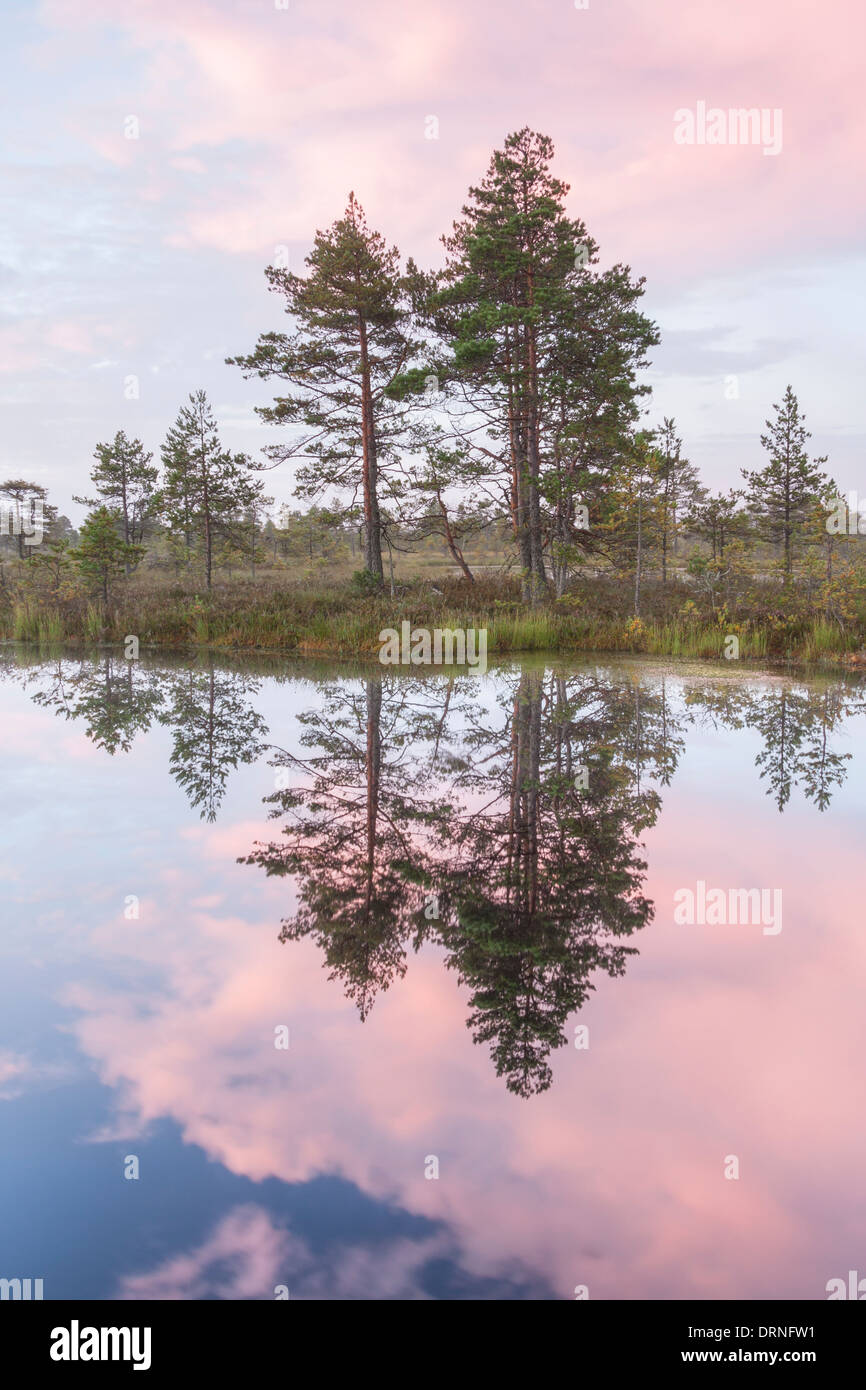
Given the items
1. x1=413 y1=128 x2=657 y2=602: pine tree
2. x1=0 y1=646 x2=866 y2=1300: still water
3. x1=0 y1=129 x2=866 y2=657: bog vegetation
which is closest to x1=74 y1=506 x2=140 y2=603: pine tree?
x1=0 y1=129 x2=866 y2=657: bog vegetation

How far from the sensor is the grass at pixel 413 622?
20875 millimetres

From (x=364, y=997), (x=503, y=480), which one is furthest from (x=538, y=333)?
(x=364, y=997)

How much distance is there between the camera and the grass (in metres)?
20.9

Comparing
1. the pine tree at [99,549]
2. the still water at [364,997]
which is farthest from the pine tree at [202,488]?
the still water at [364,997]

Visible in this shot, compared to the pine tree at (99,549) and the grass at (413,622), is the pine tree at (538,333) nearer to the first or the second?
the grass at (413,622)

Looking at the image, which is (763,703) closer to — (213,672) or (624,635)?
(624,635)

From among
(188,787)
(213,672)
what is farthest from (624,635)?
(188,787)

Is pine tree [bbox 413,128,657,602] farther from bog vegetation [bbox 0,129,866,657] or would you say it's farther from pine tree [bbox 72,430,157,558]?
pine tree [bbox 72,430,157,558]

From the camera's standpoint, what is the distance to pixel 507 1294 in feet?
7.23

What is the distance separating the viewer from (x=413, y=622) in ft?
74.2

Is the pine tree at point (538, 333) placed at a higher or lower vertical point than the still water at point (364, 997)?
higher

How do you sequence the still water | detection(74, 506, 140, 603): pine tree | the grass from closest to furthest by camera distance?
the still water < the grass < detection(74, 506, 140, 603): pine tree

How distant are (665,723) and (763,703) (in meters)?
2.74

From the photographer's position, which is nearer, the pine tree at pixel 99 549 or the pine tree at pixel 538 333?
the pine tree at pixel 538 333
